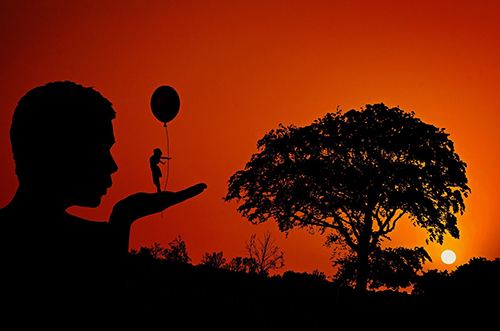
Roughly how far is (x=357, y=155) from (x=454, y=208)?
24.9 feet

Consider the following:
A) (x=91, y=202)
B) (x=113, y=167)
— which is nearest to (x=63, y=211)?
(x=91, y=202)

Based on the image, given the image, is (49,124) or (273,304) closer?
(49,124)

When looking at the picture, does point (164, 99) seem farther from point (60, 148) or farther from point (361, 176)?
point (361, 176)

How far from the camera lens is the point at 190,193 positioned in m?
1.29

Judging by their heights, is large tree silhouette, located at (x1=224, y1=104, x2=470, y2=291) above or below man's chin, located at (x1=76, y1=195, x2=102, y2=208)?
above

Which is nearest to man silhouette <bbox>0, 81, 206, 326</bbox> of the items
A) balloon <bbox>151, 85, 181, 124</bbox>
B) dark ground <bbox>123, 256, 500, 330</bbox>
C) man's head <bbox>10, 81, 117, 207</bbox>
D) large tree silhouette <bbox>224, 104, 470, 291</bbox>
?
man's head <bbox>10, 81, 117, 207</bbox>

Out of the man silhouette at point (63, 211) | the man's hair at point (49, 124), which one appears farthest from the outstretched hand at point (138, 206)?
the man's hair at point (49, 124)

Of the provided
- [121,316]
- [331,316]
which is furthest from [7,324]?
[331,316]

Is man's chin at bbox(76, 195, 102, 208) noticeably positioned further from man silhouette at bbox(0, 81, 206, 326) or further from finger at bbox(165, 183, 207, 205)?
finger at bbox(165, 183, 207, 205)

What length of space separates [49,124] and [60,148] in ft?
0.24

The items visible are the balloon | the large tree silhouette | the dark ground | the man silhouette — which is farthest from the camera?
the large tree silhouette

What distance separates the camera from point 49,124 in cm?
128

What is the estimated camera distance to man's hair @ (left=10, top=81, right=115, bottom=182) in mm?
1270

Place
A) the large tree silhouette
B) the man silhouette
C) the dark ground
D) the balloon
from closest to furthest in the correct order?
1. the man silhouette
2. the balloon
3. the dark ground
4. the large tree silhouette
